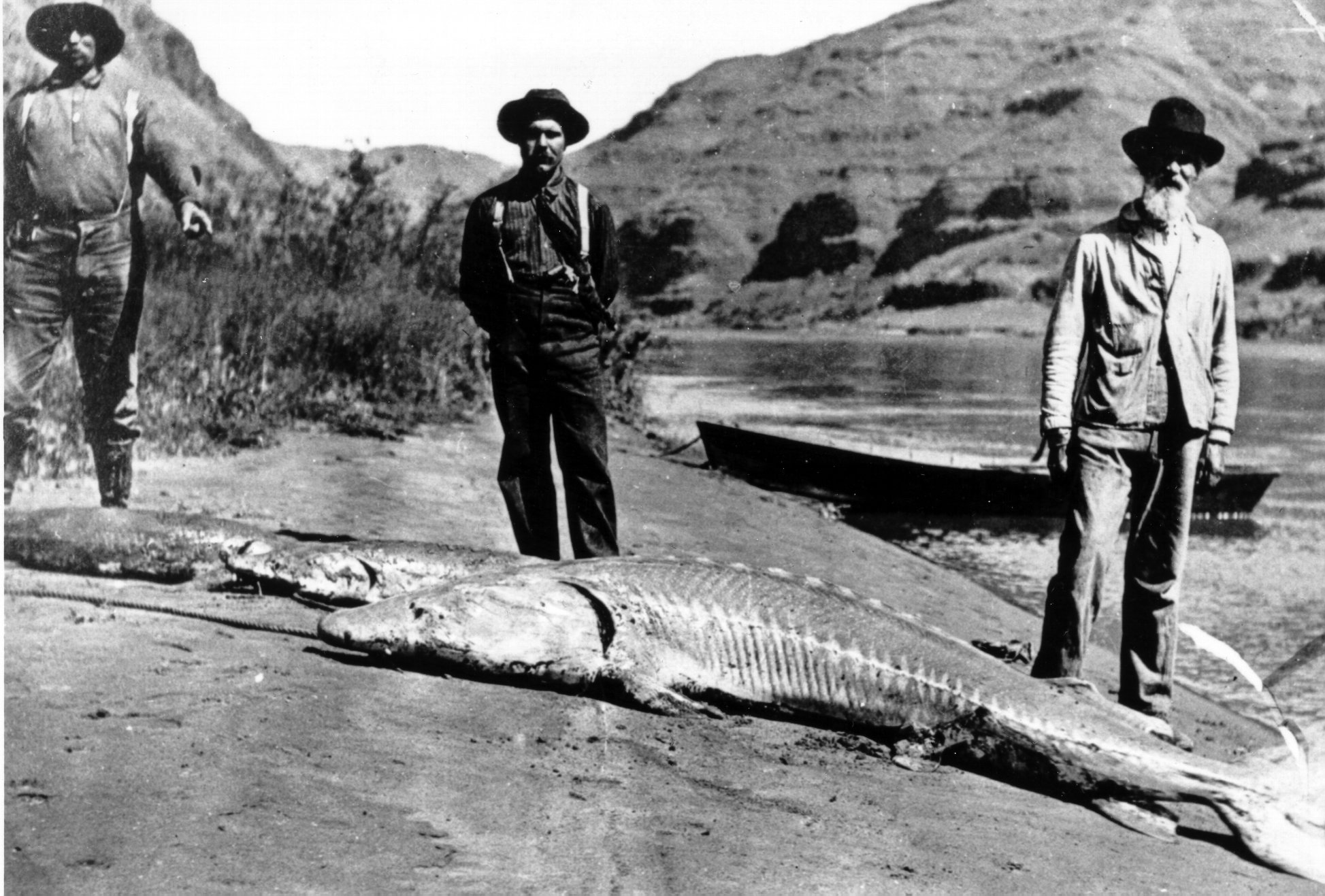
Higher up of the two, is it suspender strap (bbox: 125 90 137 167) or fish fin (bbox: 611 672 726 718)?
suspender strap (bbox: 125 90 137 167)

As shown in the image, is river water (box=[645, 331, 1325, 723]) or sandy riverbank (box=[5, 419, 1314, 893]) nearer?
sandy riverbank (box=[5, 419, 1314, 893])

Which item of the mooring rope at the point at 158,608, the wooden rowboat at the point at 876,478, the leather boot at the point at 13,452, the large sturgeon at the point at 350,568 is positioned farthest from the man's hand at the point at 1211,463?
the leather boot at the point at 13,452

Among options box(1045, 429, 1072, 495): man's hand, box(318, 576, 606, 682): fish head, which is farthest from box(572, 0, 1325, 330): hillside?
box(318, 576, 606, 682): fish head

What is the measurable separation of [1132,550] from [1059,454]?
0.71 metres

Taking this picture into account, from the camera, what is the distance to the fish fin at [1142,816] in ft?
14.8

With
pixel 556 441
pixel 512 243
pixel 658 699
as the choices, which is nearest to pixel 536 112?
pixel 512 243

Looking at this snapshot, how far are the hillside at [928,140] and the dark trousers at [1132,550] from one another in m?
1.76

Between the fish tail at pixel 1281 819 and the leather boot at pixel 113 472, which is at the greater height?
the leather boot at pixel 113 472

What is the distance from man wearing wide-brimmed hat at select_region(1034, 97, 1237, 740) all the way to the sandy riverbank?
53.2 inches

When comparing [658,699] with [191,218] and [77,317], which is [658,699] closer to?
[191,218]

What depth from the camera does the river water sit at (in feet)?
29.1

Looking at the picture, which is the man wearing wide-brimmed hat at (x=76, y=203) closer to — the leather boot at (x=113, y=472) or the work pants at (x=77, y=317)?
the work pants at (x=77, y=317)

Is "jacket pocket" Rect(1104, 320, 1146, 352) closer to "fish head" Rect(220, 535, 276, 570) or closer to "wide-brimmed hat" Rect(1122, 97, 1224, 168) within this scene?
"wide-brimmed hat" Rect(1122, 97, 1224, 168)

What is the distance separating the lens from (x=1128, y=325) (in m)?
5.54
